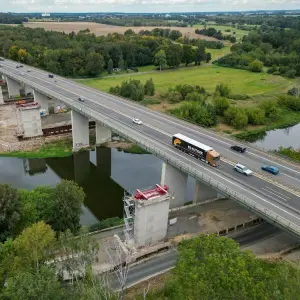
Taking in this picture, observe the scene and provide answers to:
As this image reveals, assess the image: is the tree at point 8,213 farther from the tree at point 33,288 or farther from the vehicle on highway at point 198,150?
the vehicle on highway at point 198,150

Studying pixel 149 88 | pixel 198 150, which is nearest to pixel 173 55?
pixel 149 88

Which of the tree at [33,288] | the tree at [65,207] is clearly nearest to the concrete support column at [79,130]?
the tree at [65,207]

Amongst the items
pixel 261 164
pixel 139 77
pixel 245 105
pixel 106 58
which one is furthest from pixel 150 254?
pixel 106 58

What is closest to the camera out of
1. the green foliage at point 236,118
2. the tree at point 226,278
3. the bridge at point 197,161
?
the tree at point 226,278

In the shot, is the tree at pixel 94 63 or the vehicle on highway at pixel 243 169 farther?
the tree at pixel 94 63

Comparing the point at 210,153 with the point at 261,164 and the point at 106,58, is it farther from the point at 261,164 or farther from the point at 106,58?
the point at 106,58

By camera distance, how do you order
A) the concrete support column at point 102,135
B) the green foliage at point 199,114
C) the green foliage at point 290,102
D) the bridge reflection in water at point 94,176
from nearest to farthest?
the bridge reflection in water at point 94,176
the concrete support column at point 102,135
the green foliage at point 199,114
the green foliage at point 290,102
